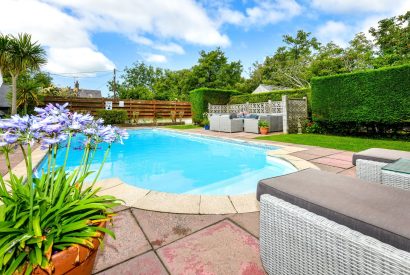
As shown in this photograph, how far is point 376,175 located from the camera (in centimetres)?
262

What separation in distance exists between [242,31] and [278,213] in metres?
22.9

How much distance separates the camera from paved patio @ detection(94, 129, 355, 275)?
151 centimetres

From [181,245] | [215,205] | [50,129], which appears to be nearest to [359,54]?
[215,205]

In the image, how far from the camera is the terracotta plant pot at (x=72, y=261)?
1.01m

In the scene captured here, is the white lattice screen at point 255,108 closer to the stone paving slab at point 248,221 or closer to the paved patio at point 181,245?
the stone paving slab at point 248,221

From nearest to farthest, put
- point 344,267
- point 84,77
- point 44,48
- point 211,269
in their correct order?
1. point 344,267
2. point 211,269
3. point 44,48
4. point 84,77


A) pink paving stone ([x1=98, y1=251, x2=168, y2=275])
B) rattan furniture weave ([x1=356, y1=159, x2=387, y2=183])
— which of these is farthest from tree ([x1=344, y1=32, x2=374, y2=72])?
pink paving stone ([x1=98, y1=251, x2=168, y2=275])

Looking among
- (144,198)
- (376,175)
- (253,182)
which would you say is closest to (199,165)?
(253,182)

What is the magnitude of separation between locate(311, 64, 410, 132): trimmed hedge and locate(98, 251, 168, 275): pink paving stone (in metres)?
9.21

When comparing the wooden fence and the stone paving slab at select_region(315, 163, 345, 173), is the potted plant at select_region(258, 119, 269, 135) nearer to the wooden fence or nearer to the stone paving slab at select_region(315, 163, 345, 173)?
the stone paving slab at select_region(315, 163, 345, 173)

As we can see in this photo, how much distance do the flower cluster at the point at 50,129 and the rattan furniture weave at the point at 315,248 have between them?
129cm

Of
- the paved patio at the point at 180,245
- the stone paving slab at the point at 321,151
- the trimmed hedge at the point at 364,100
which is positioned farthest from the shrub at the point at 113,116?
the paved patio at the point at 180,245

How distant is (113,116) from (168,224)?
15184mm

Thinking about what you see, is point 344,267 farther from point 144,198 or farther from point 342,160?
point 342,160
